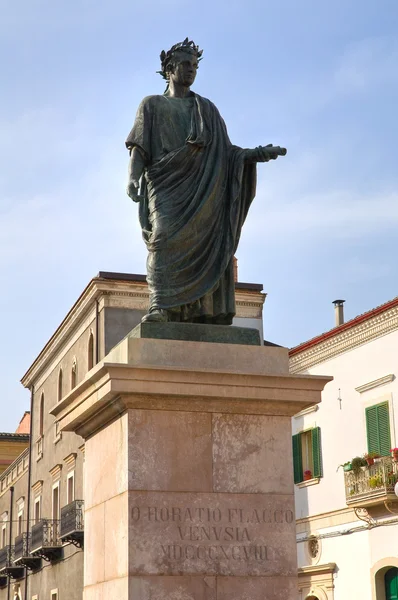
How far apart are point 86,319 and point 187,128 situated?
27346mm

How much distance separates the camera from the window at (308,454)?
94.4 feet

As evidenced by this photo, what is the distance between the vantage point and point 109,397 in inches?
255

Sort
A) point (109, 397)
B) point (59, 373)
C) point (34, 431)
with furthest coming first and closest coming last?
point (34, 431) < point (59, 373) < point (109, 397)

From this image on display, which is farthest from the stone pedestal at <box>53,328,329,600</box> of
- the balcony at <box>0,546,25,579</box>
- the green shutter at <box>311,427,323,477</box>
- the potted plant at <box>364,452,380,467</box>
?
the balcony at <box>0,546,25,579</box>

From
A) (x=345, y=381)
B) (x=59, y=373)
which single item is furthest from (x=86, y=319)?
(x=345, y=381)

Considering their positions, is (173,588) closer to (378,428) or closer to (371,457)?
(371,457)

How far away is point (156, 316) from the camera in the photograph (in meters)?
6.95

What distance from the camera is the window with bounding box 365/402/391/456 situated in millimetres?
25562

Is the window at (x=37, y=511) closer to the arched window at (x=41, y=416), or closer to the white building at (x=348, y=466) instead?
the arched window at (x=41, y=416)

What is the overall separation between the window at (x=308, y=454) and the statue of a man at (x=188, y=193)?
21858mm

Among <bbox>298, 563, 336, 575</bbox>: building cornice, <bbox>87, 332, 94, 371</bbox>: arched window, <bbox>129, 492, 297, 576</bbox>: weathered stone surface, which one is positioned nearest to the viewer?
<bbox>129, 492, 297, 576</bbox>: weathered stone surface

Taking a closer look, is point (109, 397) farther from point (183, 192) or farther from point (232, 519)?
point (183, 192)

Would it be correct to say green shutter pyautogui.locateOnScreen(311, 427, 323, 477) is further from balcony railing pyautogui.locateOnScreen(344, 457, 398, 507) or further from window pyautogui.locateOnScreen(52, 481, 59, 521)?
window pyautogui.locateOnScreen(52, 481, 59, 521)

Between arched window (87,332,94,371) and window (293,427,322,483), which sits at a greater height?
arched window (87,332,94,371)
